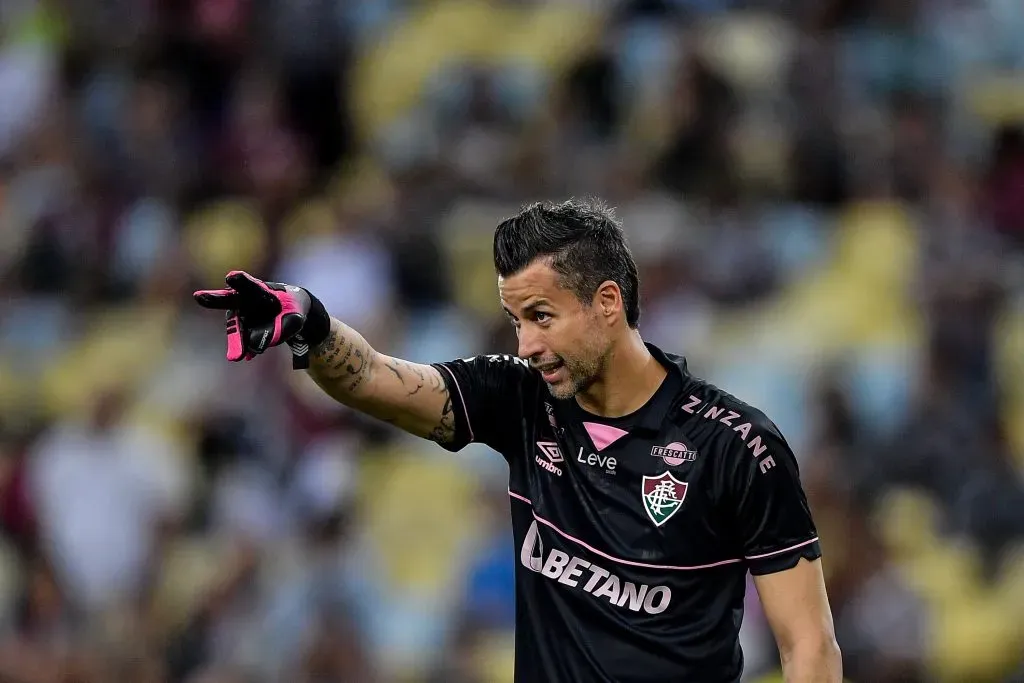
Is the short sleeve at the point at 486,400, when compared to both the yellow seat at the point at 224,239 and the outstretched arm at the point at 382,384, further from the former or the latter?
the yellow seat at the point at 224,239

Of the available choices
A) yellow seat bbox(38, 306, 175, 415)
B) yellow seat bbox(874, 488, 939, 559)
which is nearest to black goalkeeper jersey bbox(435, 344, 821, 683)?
yellow seat bbox(874, 488, 939, 559)

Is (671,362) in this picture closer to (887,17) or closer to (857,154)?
(857,154)

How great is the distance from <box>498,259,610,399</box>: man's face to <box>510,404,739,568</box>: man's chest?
212 mm

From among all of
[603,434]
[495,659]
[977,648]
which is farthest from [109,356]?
[603,434]

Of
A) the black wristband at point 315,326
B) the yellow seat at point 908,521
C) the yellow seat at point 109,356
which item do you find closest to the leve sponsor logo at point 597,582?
the black wristband at point 315,326

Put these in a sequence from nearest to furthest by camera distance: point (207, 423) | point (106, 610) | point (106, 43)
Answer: point (106, 610), point (207, 423), point (106, 43)

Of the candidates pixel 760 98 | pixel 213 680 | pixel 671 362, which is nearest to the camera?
pixel 671 362

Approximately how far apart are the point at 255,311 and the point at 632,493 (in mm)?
1174

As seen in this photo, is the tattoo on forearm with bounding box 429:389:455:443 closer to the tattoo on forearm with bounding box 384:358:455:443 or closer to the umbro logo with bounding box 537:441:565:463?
the tattoo on forearm with bounding box 384:358:455:443

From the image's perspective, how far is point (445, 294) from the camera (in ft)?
33.8

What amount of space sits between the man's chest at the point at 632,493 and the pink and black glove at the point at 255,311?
2.80ft

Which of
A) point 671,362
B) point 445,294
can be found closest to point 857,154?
point 445,294

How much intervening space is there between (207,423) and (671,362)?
545 cm

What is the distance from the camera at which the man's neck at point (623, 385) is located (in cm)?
484
